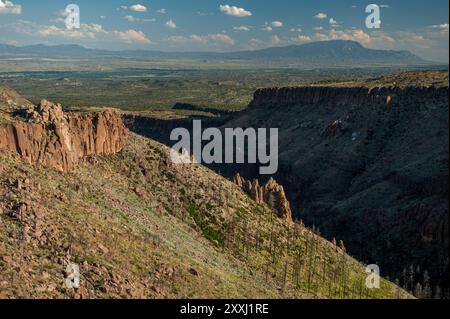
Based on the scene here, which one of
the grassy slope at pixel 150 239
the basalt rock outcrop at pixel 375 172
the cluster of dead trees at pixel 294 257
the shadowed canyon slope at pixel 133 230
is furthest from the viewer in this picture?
the basalt rock outcrop at pixel 375 172

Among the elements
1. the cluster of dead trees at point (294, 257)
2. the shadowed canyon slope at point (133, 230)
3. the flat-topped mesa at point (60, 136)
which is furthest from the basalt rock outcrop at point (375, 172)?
the flat-topped mesa at point (60, 136)

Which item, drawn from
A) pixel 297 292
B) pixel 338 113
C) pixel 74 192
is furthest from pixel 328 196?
pixel 74 192

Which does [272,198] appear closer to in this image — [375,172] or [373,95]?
[375,172]

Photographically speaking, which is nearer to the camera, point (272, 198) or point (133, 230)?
point (133, 230)

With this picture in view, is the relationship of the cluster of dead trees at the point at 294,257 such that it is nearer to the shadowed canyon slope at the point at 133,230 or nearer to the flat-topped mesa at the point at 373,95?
the shadowed canyon slope at the point at 133,230

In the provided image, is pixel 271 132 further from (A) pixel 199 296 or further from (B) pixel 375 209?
(A) pixel 199 296

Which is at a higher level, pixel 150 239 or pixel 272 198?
pixel 150 239

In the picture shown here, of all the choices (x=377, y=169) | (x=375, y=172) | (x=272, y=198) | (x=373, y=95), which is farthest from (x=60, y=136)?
(x=373, y=95)
